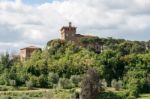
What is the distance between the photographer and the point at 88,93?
59.5 metres

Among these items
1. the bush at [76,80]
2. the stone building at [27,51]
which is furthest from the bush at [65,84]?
the stone building at [27,51]

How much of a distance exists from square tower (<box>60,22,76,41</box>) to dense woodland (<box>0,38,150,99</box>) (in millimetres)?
6165

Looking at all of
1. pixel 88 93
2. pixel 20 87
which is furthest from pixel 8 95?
pixel 88 93

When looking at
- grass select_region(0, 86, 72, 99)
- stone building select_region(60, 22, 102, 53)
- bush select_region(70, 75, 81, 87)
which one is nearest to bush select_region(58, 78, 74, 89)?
bush select_region(70, 75, 81, 87)

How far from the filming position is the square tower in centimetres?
10381

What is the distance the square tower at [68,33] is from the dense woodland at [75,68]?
6.16 m

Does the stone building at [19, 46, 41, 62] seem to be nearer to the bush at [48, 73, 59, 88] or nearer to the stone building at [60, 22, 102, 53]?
the stone building at [60, 22, 102, 53]

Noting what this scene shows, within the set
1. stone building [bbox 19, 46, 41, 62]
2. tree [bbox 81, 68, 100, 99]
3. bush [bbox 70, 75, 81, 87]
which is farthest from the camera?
stone building [bbox 19, 46, 41, 62]

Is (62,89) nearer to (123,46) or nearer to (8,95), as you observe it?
(8,95)

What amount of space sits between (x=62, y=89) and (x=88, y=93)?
20.0 m

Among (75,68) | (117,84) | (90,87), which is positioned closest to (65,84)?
(117,84)

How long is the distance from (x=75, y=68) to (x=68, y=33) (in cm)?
1668

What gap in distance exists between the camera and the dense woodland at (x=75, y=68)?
83312mm

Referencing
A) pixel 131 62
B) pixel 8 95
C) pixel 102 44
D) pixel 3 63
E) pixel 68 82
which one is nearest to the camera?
pixel 8 95
